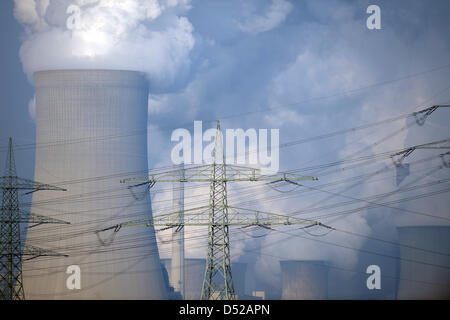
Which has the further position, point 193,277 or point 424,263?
point 193,277

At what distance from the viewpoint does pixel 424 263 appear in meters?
23.1

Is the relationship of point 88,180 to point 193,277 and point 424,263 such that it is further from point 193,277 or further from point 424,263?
point 193,277

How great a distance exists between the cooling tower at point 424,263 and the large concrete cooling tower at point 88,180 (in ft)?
37.4

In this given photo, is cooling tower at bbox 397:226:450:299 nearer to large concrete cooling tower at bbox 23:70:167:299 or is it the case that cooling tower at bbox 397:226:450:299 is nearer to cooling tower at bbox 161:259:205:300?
large concrete cooling tower at bbox 23:70:167:299

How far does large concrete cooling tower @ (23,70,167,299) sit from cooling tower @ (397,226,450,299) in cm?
1139

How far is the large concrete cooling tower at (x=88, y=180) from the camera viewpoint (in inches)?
714

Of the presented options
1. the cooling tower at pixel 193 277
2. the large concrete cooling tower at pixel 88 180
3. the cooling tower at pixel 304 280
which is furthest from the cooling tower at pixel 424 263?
the cooling tower at pixel 193 277

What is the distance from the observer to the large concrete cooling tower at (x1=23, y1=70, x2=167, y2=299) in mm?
18145

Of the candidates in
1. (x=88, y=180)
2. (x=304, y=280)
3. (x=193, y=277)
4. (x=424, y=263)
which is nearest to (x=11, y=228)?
A: (x=88, y=180)

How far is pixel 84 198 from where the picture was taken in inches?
717

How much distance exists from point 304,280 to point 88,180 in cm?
1494
